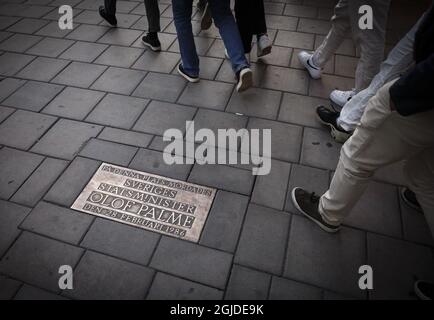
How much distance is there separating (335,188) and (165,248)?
1100 mm

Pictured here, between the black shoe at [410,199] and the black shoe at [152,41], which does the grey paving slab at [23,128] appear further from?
the black shoe at [410,199]

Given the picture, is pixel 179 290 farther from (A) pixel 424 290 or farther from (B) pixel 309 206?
(A) pixel 424 290

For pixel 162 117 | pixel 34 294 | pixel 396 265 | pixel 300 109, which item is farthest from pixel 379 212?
pixel 34 294

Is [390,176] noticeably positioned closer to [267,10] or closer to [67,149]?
[67,149]

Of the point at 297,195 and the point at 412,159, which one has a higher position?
the point at 412,159

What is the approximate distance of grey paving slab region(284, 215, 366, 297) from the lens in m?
1.79

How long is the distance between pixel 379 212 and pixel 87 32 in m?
3.94

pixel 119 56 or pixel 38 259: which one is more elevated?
pixel 119 56

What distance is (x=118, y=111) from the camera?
2.86m

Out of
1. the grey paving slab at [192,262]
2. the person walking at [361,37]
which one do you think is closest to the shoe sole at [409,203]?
the person walking at [361,37]

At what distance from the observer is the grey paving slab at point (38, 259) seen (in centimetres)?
180

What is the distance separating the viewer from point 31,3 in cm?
457

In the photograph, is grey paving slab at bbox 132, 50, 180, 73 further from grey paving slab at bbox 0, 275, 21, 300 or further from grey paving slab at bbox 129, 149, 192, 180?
grey paving slab at bbox 0, 275, 21, 300
